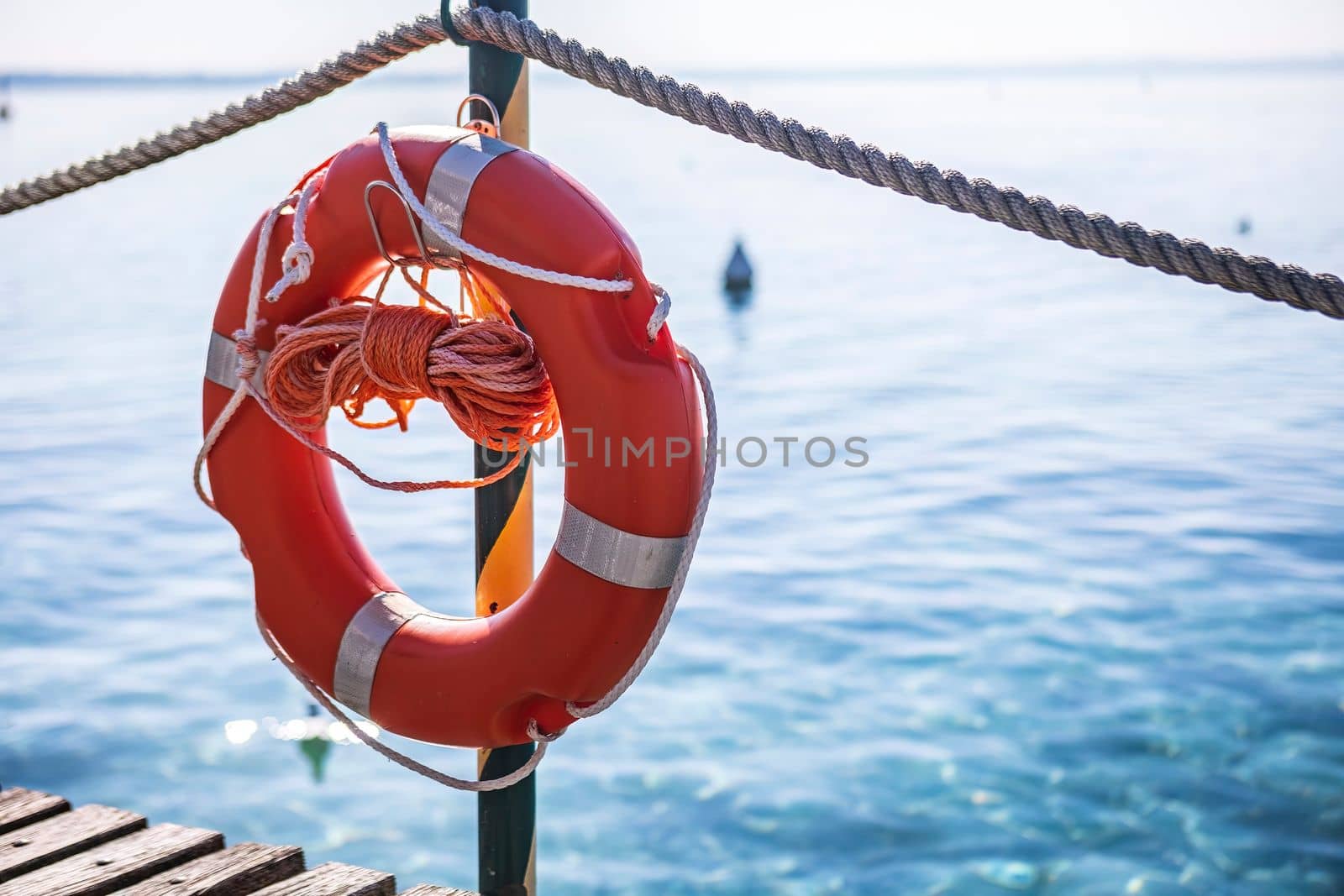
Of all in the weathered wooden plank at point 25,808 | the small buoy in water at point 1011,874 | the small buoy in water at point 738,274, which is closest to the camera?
the weathered wooden plank at point 25,808

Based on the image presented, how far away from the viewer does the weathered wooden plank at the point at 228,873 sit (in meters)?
1.57

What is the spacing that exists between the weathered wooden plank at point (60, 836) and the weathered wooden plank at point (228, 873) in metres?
0.13

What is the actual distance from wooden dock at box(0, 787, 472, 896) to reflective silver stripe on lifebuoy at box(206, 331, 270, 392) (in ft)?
1.82

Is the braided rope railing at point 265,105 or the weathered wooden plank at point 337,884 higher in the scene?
the braided rope railing at point 265,105

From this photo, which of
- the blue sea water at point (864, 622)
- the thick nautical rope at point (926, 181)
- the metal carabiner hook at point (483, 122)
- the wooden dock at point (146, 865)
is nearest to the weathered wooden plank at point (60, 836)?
the wooden dock at point (146, 865)

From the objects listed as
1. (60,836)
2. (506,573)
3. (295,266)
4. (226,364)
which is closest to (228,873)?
(60,836)

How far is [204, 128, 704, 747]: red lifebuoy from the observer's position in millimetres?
1365

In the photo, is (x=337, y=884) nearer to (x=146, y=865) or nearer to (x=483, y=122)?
(x=146, y=865)

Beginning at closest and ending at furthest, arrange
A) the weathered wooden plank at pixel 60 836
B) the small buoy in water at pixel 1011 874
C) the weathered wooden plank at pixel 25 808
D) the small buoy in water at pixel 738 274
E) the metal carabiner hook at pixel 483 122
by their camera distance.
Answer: the metal carabiner hook at pixel 483 122, the weathered wooden plank at pixel 60 836, the weathered wooden plank at pixel 25 808, the small buoy in water at pixel 1011 874, the small buoy in water at pixel 738 274

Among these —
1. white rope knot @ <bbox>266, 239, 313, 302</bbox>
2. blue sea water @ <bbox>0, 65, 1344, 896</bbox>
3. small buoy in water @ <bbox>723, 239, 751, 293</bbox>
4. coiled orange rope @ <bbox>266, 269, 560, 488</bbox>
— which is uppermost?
small buoy in water @ <bbox>723, 239, 751, 293</bbox>

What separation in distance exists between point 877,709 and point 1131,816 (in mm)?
798

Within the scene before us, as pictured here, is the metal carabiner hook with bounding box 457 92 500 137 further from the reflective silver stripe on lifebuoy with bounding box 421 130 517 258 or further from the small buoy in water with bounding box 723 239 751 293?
the small buoy in water with bounding box 723 239 751 293

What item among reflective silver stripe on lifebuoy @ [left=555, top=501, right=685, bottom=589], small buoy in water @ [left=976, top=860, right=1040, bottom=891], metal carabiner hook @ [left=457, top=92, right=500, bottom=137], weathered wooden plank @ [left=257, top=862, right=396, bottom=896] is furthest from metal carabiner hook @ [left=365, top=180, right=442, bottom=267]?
small buoy in water @ [left=976, top=860, right=1040, bottom=891]

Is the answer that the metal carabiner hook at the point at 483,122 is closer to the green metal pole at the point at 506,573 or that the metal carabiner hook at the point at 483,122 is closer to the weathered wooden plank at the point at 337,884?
the green metal pole at the point at 506,573
